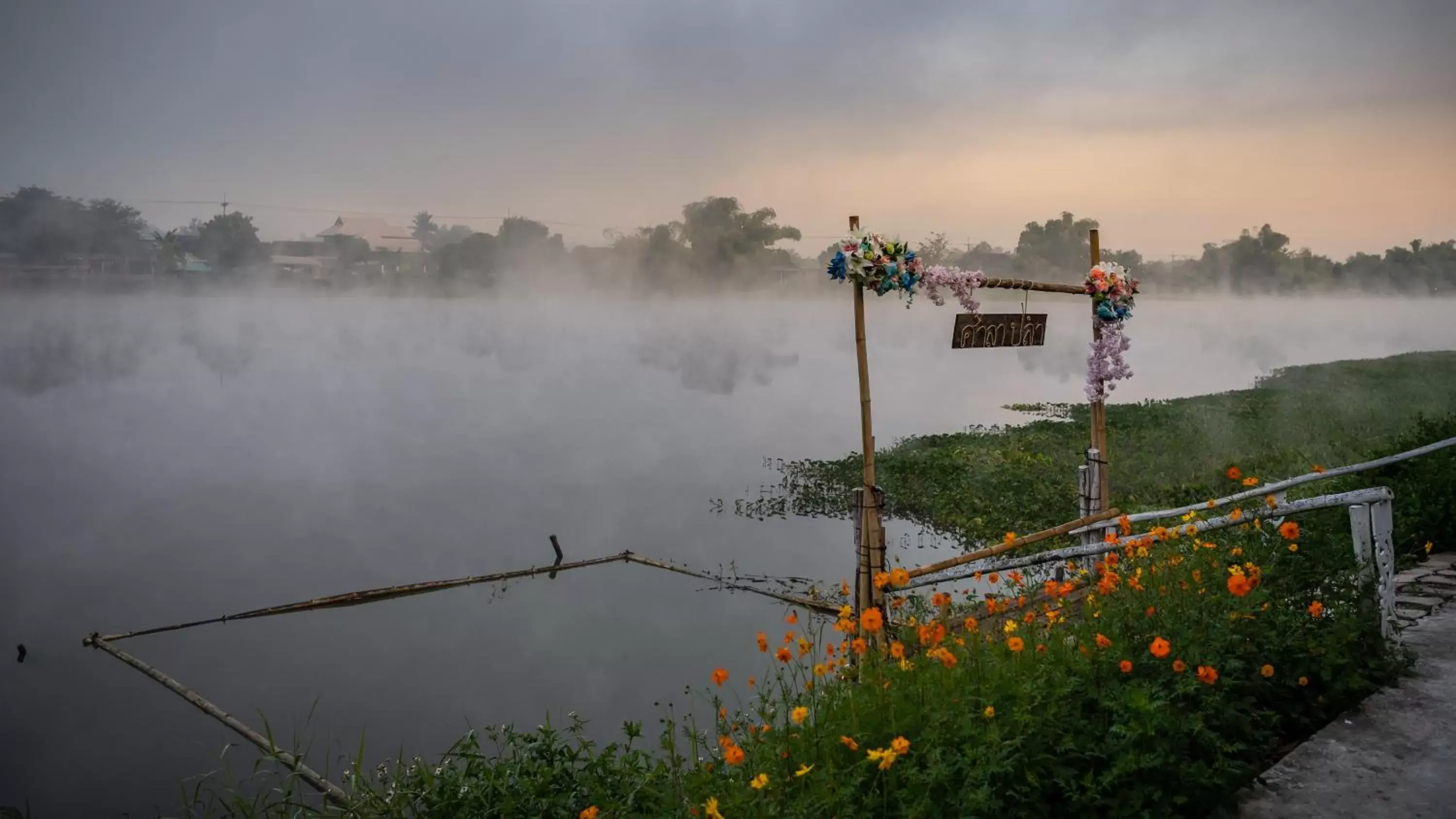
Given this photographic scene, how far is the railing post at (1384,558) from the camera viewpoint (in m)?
4.83

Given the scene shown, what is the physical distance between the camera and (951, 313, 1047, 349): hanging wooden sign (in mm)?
7875

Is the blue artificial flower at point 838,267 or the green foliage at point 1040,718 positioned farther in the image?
the blue artificial flower at point 838,267

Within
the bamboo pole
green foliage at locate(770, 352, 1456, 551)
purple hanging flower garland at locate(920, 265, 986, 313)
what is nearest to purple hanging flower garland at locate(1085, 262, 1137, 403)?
the bamboo pole

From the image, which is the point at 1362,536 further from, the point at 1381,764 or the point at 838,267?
the point at 838,267

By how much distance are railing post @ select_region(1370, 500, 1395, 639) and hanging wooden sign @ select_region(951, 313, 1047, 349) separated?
3068mm

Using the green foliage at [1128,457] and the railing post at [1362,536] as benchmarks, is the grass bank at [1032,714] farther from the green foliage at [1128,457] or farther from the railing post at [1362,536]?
the green foliage at [1128,457]

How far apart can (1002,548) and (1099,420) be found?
3.06 metres

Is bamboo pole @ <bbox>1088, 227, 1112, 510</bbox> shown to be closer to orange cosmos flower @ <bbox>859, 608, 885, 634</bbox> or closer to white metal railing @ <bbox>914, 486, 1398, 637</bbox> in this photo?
white metal railing @ <bbox>914, 486, 1398, 637</bbox>

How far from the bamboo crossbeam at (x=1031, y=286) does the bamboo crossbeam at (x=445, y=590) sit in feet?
13.3

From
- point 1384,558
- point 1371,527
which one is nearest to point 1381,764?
point 1384,558

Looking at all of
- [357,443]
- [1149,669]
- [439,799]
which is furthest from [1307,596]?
[357,443]

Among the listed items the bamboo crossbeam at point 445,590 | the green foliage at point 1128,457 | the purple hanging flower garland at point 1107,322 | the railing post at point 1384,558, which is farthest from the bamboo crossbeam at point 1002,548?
the bamboo crossbeam at point 445,590

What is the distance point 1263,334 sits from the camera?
59.7m

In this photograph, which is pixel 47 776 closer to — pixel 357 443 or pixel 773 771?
pixel 773 771
